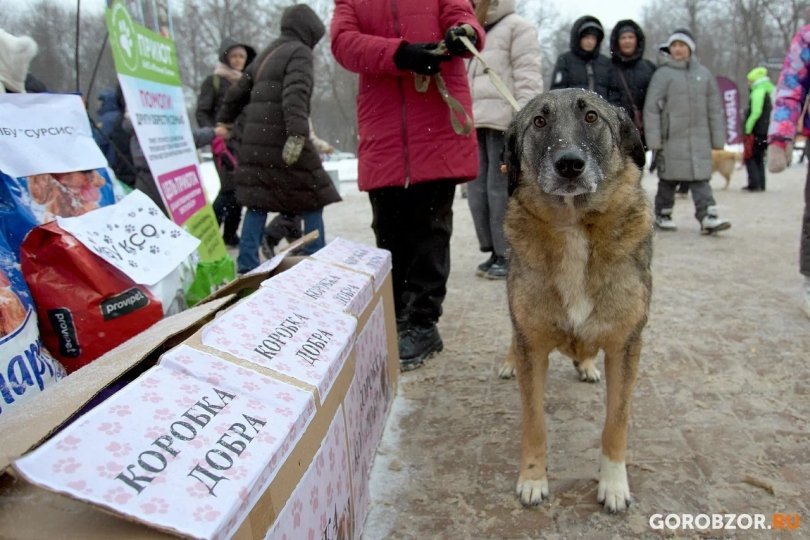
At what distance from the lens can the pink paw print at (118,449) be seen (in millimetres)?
917

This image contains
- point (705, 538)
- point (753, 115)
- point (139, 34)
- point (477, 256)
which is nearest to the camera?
point (705, 538)

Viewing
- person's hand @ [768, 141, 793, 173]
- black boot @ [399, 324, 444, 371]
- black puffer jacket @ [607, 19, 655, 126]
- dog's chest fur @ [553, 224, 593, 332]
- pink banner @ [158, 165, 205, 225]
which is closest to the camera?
dog's chest fur @ [553, 224, 593, 332]

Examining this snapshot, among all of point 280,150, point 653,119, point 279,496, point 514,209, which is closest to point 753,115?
point 653,119

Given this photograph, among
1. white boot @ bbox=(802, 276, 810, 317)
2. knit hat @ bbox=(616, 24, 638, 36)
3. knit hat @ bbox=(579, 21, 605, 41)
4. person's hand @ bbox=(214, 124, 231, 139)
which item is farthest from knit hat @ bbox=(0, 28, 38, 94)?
knit hat @ bbox=(616, 24, 638, 36)

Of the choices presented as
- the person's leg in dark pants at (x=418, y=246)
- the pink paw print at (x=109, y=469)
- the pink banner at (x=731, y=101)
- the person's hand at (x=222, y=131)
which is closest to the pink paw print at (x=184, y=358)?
the pink paw print at (x=109, y=469)

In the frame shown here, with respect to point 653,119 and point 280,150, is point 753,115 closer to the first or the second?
point 653,119

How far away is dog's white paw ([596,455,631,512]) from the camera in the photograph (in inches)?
80.7

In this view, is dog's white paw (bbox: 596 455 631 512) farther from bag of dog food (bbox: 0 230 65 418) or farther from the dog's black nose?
bag of dog food (bbox: 0 230 65 418)

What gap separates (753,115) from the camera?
11.4 metres

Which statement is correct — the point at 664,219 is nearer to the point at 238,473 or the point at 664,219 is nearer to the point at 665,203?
the point at 665,203

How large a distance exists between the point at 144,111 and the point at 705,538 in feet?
12.0

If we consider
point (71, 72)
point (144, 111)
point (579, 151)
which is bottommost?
point (579, 151)

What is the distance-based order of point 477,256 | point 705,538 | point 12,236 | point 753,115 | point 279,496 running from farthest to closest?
point 753,115 < point 477,256 < point 12,236 < point 705,538 < point 279,496

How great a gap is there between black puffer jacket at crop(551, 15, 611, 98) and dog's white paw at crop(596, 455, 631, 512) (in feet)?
16.3
